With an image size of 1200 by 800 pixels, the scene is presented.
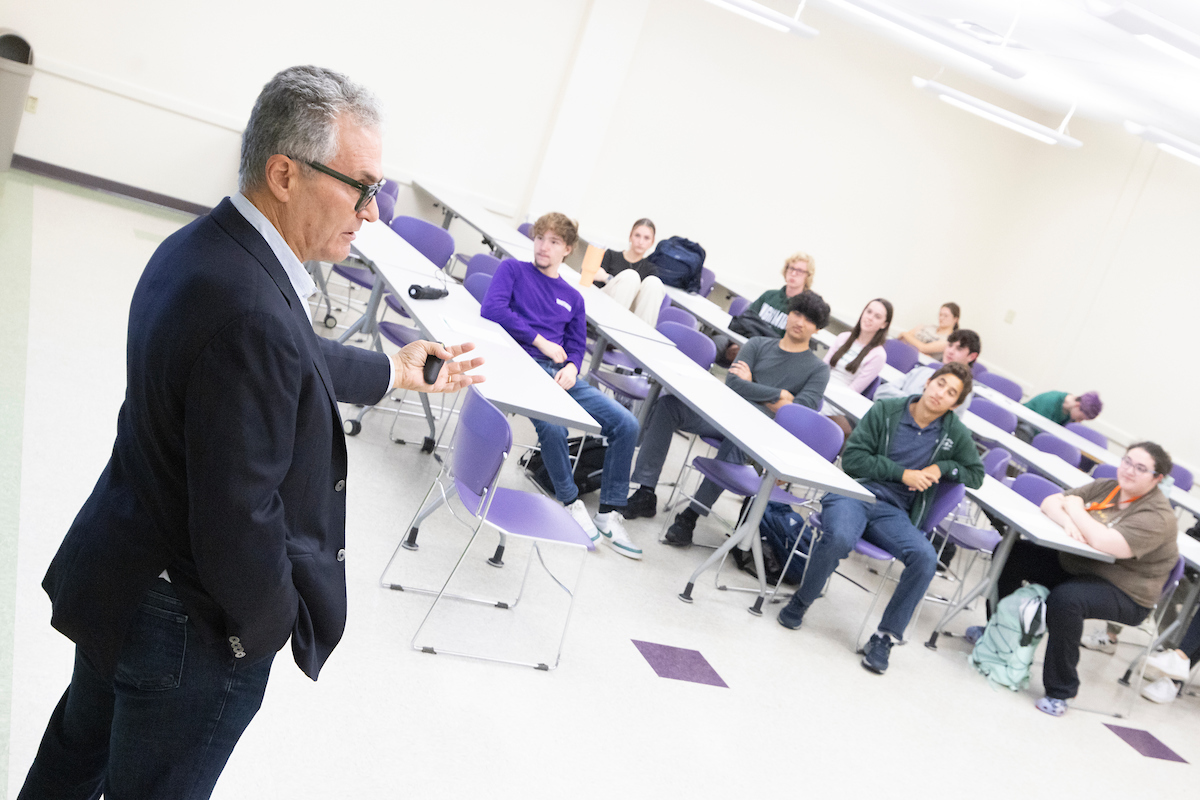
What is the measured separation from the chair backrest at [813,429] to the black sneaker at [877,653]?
82cm

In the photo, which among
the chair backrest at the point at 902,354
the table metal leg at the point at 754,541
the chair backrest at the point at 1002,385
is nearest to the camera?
the table metal leg at the point at 754,541

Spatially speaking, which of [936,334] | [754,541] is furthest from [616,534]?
[936,334]

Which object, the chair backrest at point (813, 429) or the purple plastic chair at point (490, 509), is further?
the chair backrest at point (813, 429)

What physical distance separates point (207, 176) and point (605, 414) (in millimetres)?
4828

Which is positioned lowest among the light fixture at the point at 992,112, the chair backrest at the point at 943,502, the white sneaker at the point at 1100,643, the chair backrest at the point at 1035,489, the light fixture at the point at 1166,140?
the white sneaker at the point at 1100,643

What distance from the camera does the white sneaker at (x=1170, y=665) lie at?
4.55m

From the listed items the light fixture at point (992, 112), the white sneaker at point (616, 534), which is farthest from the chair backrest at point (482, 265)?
the light fixture at point (992, 112)

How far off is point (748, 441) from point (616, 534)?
753mm

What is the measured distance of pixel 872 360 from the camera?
576cm

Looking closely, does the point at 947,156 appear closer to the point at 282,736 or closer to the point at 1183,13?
the point at 1183,13

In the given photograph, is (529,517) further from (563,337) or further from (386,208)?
(386,208)

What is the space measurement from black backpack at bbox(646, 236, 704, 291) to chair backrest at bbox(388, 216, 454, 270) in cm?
199

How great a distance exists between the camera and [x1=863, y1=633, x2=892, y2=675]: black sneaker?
12.3 ft

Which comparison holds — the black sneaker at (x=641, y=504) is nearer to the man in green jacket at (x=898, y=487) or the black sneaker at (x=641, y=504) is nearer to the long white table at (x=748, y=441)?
the long white table at (x=748, y=441)
